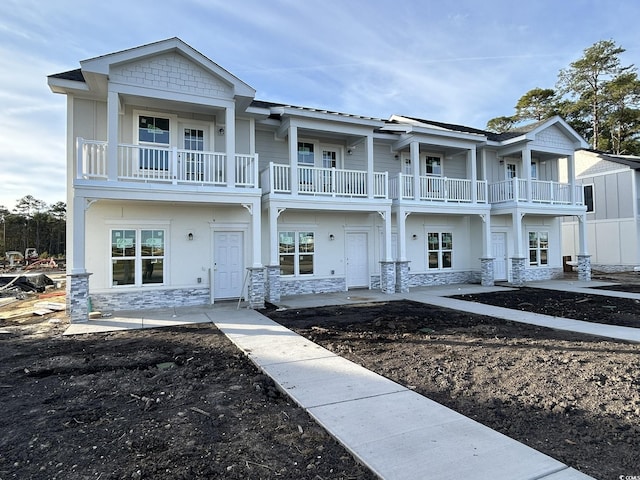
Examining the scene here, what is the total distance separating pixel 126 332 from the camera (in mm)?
7898

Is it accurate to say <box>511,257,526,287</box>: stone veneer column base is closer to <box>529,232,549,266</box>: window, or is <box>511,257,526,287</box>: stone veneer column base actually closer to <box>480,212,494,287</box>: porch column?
<box>480,212,494,287</box>: porch column

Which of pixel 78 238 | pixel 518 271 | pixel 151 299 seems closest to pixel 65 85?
pixel 78 238

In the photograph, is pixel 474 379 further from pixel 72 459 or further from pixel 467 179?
pixel 467 179

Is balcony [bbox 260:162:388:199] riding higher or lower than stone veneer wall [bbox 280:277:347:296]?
higher

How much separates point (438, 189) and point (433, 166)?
5.32 ft

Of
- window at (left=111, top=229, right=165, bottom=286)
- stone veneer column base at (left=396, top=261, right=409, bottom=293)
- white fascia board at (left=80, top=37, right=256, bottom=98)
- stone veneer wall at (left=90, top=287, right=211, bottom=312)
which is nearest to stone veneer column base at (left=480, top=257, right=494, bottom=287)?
stone veneer column base at (left=396, top=261, right=409, bottom=293)

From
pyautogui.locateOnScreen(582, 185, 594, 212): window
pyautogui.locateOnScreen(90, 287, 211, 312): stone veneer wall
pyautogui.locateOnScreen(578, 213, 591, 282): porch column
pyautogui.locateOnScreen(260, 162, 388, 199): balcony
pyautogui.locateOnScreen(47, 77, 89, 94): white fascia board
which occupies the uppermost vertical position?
pyautogui.locateOnScreen(47, 77, 89, 94): white fascia board

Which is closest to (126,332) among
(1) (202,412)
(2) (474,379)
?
(1) (202,412)

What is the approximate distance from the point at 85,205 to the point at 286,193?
18.2 feet

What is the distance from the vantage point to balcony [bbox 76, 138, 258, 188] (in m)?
9.32

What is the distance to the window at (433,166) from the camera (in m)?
15.7

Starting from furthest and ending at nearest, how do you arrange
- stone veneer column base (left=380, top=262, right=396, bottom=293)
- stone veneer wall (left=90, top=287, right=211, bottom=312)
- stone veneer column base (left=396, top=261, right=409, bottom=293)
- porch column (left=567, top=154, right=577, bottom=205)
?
porch column (left=567, top=154, right=577, bottom=205) < stone veneer column base (left=396, top=261, right=409, bottom=293) < stone veneer column base (left=380, top=262, right=396, bottom=293) < stone veneer wall (left=90, top=287, right=211, bottom=312)

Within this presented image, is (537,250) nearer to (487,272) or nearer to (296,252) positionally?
(487,272)

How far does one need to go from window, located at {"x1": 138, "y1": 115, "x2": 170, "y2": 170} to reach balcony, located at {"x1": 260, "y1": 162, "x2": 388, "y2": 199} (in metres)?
3.15
